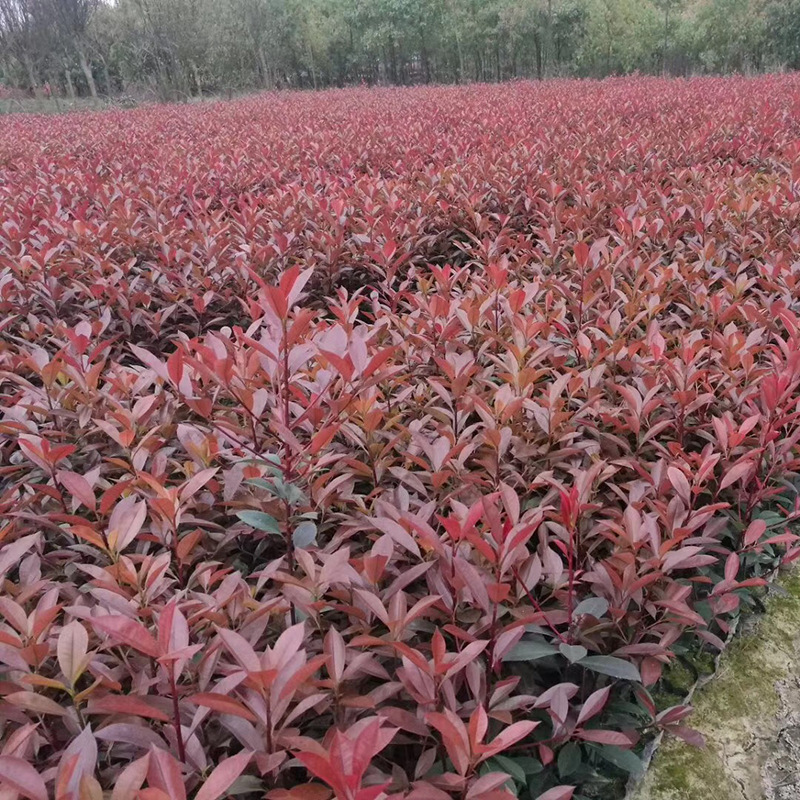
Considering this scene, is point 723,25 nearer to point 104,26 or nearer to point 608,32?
point 608,32

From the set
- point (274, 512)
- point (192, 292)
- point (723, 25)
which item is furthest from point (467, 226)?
point (723, 25)

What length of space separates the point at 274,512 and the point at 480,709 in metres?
0.60

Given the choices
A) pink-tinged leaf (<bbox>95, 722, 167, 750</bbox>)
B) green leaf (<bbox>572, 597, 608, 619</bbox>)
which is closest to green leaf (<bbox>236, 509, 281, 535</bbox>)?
pink-tinged leaf (<bbox>95, 722, 167, 750</bbox>)

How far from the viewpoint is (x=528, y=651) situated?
118 cm

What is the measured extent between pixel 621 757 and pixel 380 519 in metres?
0.68

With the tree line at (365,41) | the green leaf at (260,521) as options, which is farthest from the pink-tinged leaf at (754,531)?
the tree line at (365,41)

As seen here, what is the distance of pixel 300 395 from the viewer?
1645 mm

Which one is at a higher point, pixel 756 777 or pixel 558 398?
pixel 558 398

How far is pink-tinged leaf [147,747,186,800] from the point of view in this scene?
786 millimetres

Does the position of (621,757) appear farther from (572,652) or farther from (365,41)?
(365,41)

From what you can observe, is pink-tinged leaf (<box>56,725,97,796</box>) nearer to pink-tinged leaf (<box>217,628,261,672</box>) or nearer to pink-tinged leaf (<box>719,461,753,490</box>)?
pink-tinged leaf (<box>217,628,261,672</box>)

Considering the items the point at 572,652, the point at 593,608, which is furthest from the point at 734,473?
the point at 572,652

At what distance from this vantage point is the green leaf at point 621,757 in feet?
4.26

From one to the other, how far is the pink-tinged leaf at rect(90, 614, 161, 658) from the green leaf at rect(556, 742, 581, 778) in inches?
31.1
